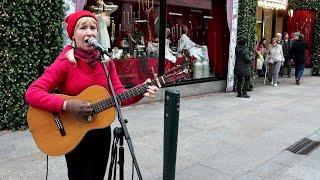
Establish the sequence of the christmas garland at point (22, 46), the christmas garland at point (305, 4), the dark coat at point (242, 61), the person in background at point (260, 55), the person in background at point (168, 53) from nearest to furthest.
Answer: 1. the christmas garland at point (22, 46)
2. the person in background at point (168, 53)
3. the dark coat at point (242, 61)
4. the person in background at point (260, 55)
5. the christmas garland at point (305, 4)

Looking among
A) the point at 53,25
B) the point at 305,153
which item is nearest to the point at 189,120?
the point at 305,153

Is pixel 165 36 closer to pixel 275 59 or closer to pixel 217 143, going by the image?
pixel 217 143

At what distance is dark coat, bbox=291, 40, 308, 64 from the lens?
14.0 m

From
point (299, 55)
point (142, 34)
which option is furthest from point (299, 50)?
point (142, 34)

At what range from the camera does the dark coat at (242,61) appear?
35.5 feet

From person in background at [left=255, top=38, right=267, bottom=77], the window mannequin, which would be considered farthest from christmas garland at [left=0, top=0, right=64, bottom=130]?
person in background at [left=255, top=38, right=267, bottom=77]

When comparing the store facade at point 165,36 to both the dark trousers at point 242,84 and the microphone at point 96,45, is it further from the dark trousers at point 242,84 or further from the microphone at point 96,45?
the microphone at point 96,45

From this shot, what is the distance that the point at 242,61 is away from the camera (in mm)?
10922

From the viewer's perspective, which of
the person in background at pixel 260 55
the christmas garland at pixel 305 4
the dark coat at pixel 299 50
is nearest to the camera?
the person in background at pixel 260 55

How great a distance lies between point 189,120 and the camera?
25.5ft

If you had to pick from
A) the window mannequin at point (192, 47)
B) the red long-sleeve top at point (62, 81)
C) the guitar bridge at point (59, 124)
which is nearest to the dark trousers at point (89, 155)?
the guitar bridge at point (59, 124)

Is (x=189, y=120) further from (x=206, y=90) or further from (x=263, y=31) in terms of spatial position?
(x=263, y=31)

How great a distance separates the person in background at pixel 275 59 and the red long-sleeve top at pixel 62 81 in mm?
10932

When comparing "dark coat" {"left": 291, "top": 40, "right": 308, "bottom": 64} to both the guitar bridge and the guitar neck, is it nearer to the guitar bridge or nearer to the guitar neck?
the guitar neck
